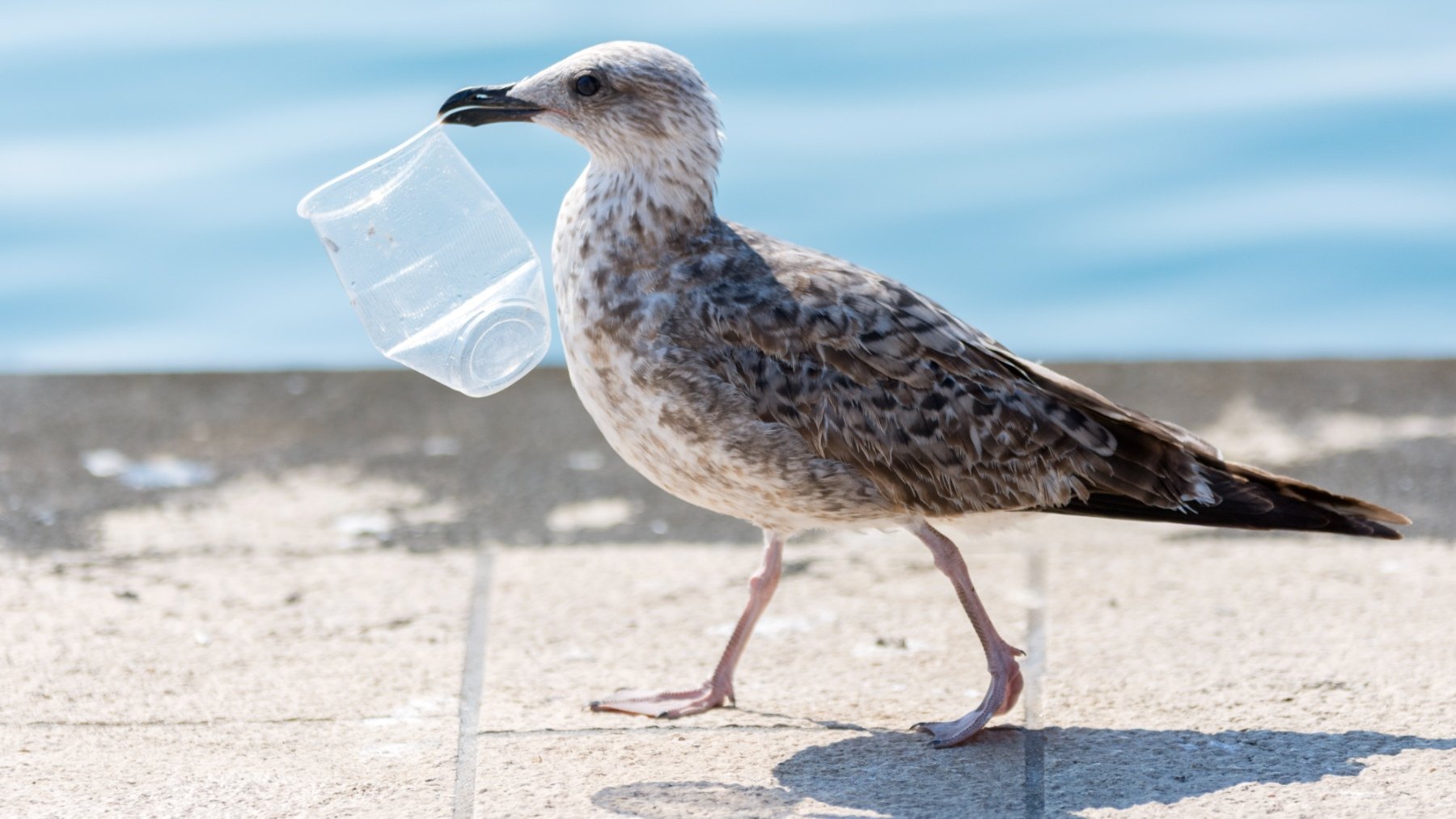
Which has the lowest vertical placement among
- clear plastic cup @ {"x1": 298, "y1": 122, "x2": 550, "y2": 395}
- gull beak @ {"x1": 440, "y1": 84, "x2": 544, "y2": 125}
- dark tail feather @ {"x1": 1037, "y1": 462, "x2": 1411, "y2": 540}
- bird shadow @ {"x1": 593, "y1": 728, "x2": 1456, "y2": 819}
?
bird shadow @ {"x1": 593, "y1": 728, "x2": 1456, "y2": 819}

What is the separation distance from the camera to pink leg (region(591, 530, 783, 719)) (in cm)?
467

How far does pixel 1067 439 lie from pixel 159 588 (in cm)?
314

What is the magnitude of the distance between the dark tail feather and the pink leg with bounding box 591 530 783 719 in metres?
0.81

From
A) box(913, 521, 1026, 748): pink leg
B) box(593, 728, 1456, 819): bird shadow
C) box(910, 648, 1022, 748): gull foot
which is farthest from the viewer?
box(913, 521, 1026, 748): pink leg

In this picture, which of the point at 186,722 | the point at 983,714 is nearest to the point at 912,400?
the point at 983,714

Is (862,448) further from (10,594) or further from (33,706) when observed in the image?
(10,594)

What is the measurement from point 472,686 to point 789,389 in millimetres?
1348

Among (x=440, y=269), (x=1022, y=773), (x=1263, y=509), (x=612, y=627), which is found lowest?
(x=1022, y=773)

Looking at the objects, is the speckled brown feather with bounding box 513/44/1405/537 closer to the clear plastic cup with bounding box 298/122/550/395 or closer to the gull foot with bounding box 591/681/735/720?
the clear plastic cup with bounding box 298/122/550/395

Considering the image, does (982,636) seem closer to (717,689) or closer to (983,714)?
(983,714)


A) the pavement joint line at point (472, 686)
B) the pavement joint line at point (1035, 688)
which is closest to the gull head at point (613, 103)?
the pavement joint line at point (472, 686)

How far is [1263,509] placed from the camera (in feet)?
14.9

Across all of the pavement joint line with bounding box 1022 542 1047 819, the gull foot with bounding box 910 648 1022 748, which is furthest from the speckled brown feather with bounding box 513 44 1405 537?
the pavement joint line with bounding box 1022 542 1047 819

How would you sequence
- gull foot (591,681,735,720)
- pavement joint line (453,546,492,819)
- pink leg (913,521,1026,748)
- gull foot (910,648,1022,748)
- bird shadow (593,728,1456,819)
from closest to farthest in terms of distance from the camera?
bird shadow (593,728,1456,819) → pavement joint line (453,546,492,819) → gull foot (910,648,1022,748) → pink leg (913,521,1026,748) → gull foot (591,681,735,720)
